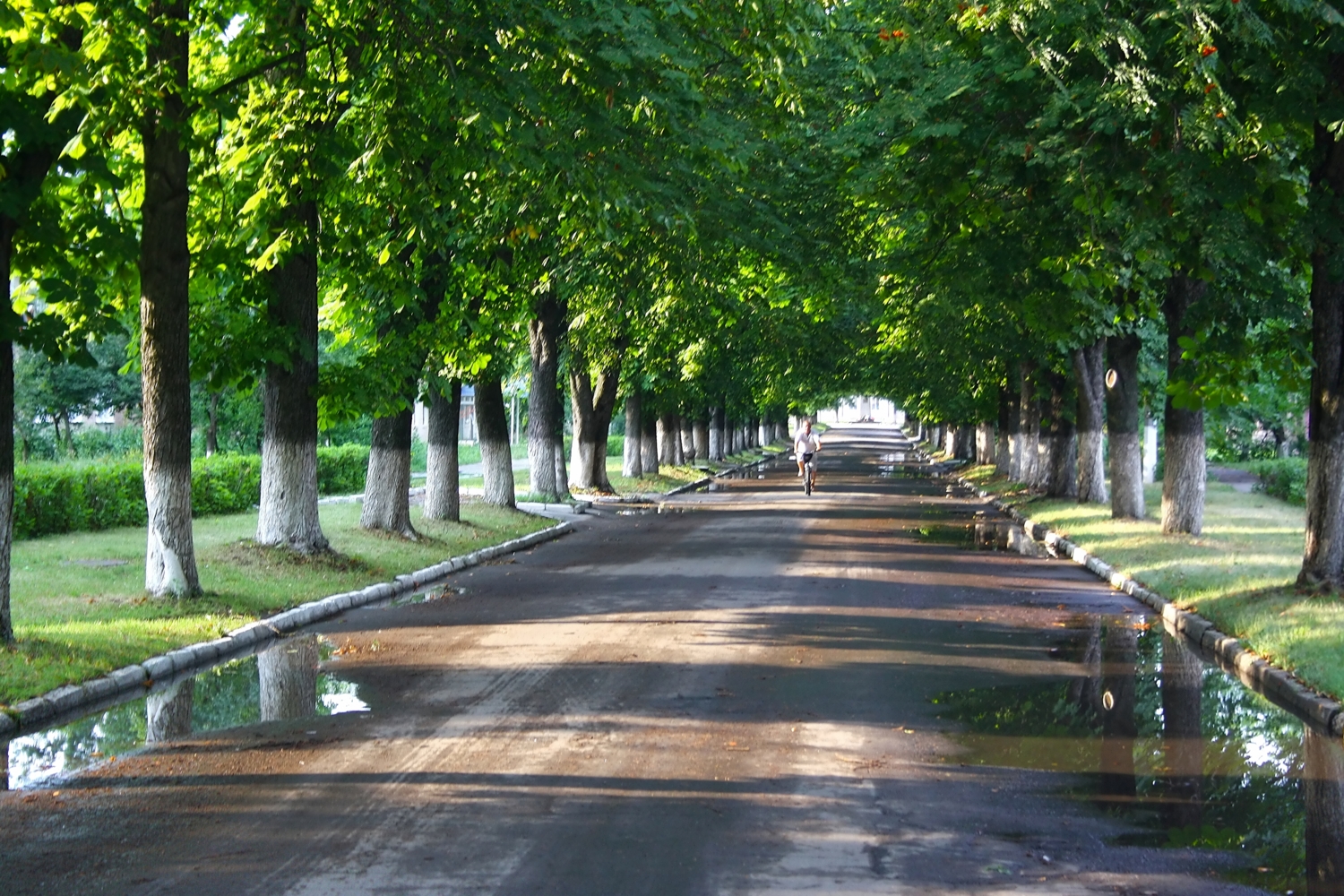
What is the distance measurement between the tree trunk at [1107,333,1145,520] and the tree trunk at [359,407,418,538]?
473 inches

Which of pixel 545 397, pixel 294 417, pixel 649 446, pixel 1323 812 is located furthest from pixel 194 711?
pixel 649 446

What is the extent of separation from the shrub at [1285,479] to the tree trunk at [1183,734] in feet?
80.5

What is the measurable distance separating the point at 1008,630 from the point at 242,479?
17.7 metres

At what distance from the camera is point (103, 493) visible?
22078 mm

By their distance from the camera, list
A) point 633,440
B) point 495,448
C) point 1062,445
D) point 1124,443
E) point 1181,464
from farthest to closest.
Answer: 1. point 633,440
2. point 1062,445
3. point 495,448
4. point 1124,443
5. point 1181,464

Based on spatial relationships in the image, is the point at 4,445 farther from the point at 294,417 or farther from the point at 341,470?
the point at 341,470

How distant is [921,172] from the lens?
14648 millimetres

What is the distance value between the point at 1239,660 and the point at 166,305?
10.1 m

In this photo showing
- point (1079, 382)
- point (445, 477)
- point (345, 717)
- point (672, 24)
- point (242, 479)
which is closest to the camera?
point (345, 717)

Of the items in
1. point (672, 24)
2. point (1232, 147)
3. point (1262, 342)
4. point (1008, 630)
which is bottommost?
point (1008, 630)

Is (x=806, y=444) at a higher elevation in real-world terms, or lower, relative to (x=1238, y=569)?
higher

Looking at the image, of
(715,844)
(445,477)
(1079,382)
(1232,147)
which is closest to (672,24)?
(1232,147)

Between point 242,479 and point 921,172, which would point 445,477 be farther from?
point 921,172

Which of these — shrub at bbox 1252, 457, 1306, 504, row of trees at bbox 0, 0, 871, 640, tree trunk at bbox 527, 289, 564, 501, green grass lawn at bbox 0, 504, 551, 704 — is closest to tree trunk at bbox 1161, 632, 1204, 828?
row of trees at bbox 0, 0, 871, 640
